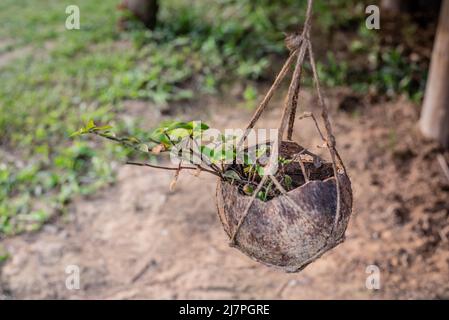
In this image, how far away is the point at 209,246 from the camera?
4.41 meters

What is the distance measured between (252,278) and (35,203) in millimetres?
1941

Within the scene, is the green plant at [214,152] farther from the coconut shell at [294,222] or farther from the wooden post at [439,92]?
the wooden post at [439,92]

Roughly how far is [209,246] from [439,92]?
2.70 metres

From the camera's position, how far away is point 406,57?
262 inches

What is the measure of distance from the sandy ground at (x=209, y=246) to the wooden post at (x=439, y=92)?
0.78ft

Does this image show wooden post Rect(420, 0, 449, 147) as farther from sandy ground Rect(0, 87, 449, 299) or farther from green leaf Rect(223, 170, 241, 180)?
green leaf Rect(223, 170, 241, 180)

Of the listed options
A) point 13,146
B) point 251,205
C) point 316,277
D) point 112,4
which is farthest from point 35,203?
point 112,4

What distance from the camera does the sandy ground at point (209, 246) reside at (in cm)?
405

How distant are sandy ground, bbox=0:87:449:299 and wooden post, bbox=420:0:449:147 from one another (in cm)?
24

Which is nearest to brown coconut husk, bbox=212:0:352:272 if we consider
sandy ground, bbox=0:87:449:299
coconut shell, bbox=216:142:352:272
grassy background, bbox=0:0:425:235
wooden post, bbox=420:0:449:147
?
coconut shell, bbox=216:142:352:272

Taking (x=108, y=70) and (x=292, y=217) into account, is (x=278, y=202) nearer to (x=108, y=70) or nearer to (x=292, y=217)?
(x=292, y=217)

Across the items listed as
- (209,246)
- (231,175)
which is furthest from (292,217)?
(209,246)

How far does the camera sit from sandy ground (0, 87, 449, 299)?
4051 mm

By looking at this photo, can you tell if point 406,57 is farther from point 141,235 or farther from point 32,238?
point 32,238
